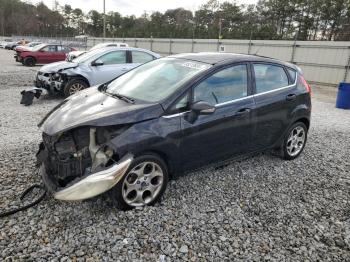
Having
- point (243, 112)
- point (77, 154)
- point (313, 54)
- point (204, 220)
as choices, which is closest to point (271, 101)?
point (243, 112)

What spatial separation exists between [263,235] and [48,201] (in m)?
2.30

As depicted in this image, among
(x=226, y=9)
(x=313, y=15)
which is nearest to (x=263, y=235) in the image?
(x=313, y=15)

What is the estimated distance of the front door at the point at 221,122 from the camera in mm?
3496

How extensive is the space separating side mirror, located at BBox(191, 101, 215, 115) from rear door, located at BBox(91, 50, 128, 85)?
5.88 meters

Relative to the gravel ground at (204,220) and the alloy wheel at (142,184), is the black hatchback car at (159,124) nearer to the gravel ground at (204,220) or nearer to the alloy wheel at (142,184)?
the alloy wheel at (142,184)

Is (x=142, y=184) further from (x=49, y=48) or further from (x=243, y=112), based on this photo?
(x=49, y=48)

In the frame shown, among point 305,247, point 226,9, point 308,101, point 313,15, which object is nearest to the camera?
point 305,247

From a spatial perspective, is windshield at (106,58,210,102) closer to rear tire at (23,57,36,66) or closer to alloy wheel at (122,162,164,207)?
alloy wheel at (122,162,164,207)

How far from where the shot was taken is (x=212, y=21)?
179 ft

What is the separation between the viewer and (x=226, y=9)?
51.5 metres

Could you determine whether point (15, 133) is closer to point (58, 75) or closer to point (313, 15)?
point (58, 75)

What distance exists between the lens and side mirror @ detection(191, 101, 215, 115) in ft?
10.8

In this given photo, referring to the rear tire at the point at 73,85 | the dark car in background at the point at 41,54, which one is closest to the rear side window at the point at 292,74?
the rear tire at the point at 73,85

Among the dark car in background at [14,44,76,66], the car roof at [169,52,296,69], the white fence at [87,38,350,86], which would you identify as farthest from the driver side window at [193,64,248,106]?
the dark car in background at [14,44,76,66]
